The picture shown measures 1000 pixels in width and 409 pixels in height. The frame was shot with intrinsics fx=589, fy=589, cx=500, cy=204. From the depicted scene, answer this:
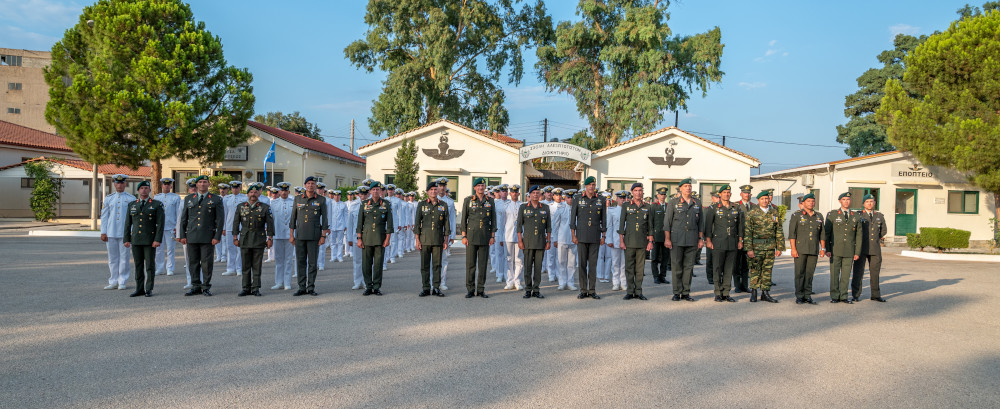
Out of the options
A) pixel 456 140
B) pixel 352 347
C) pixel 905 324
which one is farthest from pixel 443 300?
pixel 456 140

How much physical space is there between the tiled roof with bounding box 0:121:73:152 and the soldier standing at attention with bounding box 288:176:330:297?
3183cm

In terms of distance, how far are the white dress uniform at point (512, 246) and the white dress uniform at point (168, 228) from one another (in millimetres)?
5941

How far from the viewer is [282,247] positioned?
9.99 metres

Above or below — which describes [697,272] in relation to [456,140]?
below

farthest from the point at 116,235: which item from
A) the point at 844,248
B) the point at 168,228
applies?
the point at 844,248

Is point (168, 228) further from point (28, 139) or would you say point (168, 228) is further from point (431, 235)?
point (28, 139)

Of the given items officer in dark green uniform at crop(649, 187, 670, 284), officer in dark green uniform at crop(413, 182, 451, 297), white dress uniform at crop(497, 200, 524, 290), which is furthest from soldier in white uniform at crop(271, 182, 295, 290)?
officer in dark green uniform at crop(649, 187, 670, 284)

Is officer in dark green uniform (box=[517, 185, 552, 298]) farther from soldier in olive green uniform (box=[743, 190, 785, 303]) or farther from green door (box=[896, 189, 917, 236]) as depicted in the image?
green door (box=[896, 189, 917, 236])

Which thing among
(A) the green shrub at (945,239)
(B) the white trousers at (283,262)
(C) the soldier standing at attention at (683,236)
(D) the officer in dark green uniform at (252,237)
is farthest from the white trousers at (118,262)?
(A) the green shrub at (945,239)

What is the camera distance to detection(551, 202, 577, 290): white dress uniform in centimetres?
1054

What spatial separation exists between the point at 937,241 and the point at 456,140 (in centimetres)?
1797

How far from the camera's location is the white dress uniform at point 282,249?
9.83m

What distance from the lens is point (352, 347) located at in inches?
232

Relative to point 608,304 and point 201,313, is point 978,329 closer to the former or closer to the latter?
point 608,304
